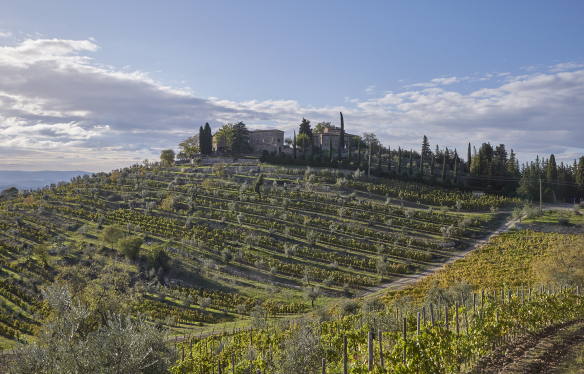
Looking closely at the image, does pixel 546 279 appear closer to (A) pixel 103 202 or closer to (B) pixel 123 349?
(B) pixel 123 349

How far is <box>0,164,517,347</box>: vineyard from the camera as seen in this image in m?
27.0

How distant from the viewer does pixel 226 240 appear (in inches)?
1513

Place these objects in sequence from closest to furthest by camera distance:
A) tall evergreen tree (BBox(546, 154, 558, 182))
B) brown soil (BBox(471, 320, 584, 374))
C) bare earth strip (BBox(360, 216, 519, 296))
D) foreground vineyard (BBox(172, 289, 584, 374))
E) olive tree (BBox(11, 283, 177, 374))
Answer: olive tree (BBox(11, 283, 177, 374)), foreground vineyard (BBox(172, 289, 584, 374)), brown soil (BBox(471, 320, 584, 374)), bare earth strip (BBox(360, 216, 519, 296)), tall evergreen tree (BBox(546, 154, 558, 182))

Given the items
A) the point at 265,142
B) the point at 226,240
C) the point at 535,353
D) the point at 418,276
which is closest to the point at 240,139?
the point at 265,142

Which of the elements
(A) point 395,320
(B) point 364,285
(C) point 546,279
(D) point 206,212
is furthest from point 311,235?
(A) point 395,320

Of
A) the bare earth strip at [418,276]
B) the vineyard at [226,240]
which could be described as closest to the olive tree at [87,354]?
the vineyard at [226,240]

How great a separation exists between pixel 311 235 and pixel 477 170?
43.4 meters

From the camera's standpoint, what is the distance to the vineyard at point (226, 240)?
88.7 feet

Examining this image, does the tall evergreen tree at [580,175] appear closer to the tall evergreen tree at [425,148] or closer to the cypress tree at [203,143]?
the tall evergreen tree at [425,148]

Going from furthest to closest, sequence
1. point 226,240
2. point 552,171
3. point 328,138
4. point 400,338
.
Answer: point 328,138
point 552,171
point 226,240
point 400,338

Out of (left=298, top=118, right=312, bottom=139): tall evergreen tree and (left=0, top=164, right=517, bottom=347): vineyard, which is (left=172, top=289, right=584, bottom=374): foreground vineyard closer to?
(left=0, top=164, right=517, bottom=347): vineyard

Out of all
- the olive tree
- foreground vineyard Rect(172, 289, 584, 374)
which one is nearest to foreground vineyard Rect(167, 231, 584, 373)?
foreground vineyard Rect(172, 289, 584, 374)

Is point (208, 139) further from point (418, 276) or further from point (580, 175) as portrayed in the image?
point (580, 175)

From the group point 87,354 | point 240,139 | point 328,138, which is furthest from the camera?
point 328,138
